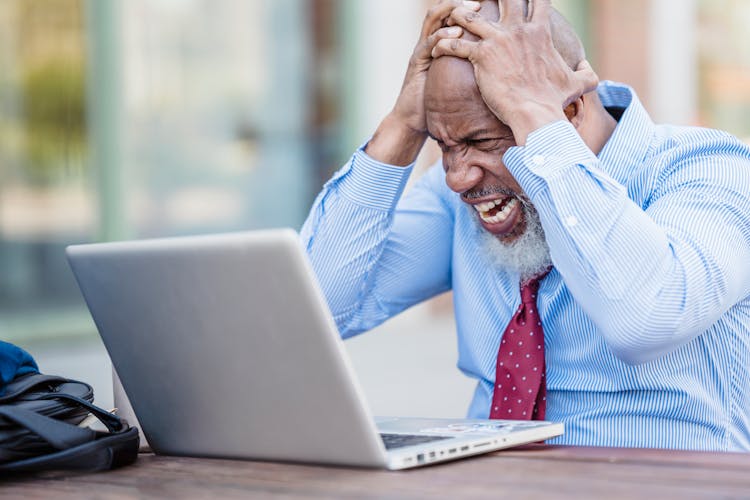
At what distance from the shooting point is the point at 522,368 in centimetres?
205

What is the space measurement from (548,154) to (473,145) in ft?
0.85

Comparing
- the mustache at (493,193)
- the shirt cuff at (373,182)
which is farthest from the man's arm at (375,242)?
the mustache at (493,193)

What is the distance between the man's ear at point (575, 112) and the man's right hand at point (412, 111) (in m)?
0.26

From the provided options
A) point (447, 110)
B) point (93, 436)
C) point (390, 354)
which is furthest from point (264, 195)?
point (93, 436)

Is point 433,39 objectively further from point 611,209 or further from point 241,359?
point 241,359

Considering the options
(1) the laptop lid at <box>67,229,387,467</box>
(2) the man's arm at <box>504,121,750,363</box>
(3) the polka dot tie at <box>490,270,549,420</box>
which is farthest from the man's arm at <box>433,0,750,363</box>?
(1) the laptop lid at <box>67,229,387,467</box>

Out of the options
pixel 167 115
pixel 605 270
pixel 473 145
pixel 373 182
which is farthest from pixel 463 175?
pixel 167 115

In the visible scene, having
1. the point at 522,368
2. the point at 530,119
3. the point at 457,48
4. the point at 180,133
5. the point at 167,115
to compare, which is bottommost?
the point at 180,133

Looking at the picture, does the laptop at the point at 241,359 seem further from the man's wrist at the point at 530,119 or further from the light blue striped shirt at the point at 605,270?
the man's wrist at the point at 530,119

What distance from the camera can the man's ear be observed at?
6.86 ft

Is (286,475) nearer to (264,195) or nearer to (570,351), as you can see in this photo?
(570,351)

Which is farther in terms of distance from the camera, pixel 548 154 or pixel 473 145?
pixel 473 145

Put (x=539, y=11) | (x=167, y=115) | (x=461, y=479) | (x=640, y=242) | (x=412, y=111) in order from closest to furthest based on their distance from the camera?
(x=461, y=479), (x=640, y=242), (x=539, y=11), (x=412, y=111), (x=167, y=115)

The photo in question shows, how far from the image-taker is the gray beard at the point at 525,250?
83.7 inches
